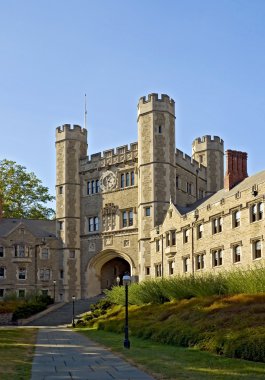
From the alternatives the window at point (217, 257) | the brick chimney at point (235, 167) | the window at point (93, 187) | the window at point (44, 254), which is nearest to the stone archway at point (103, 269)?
the window at point (44, 254)

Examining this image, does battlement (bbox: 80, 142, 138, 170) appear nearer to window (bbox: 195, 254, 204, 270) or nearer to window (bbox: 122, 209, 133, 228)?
window (bbox: 122, 209, 133, 228)

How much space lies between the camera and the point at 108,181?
228ft

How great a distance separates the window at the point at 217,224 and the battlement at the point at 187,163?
18923 mm

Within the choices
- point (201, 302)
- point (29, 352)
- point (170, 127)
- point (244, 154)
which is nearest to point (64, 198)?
point (170, 127)

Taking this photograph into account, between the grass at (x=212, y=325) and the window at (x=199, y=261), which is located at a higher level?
the window at (x=199, y=261)

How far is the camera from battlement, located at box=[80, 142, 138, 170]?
67188mm

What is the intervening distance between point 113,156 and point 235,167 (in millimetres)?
21226

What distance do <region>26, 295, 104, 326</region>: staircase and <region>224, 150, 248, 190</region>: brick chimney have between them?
1867 cm

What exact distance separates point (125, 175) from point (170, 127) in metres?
7.77

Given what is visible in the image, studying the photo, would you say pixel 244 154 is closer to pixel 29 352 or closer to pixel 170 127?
pixel 170 127

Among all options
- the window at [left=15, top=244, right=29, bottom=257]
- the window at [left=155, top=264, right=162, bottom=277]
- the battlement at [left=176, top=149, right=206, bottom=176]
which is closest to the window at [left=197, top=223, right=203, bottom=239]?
the window at [left=155, top=264, right=162, bottom=277]

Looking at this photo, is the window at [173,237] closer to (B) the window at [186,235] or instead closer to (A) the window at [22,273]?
(B) the window at [186,235]

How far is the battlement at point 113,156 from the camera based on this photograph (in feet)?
220

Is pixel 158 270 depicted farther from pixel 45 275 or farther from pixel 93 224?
pixel 45 275
